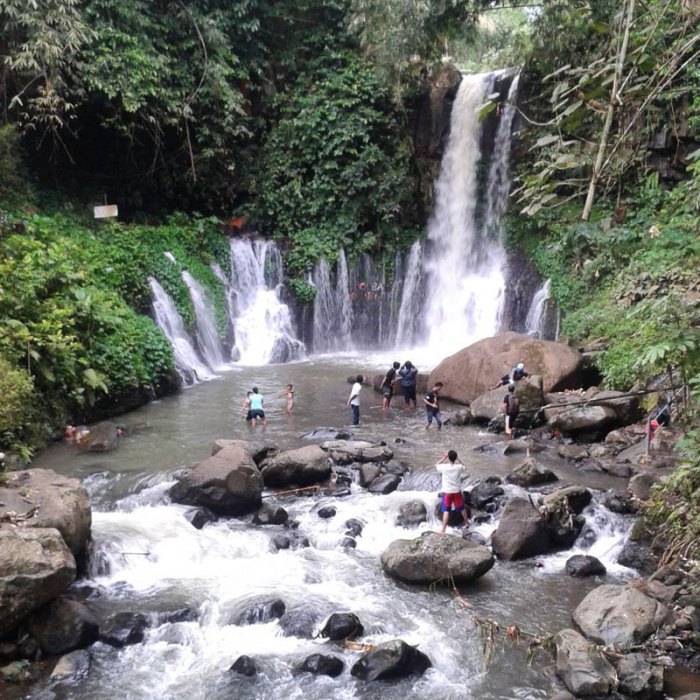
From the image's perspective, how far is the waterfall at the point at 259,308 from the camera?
20078 millimetres

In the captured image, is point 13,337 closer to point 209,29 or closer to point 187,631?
point 187,631

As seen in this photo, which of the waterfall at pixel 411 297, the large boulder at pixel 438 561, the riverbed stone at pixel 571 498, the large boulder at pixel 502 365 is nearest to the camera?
the large boulder at pixel 438 561

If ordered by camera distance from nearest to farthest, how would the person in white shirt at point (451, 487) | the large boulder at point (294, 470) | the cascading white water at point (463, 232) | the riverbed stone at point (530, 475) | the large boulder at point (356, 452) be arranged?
the person in white shirt at point (451, 487), the riverbed stone at point (530, 475), the large boulder at point (294, 470), the large boulder at point (356, 452), the cascading white water at point (463, 232)

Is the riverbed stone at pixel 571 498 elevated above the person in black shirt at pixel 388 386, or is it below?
below

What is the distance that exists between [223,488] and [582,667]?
512 centimetres

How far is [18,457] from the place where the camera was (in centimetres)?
1059

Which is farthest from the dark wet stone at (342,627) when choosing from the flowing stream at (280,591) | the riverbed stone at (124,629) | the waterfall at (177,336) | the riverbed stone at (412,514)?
the waterfall at (177,336)

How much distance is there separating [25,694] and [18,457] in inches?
205

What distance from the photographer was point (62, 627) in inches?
263

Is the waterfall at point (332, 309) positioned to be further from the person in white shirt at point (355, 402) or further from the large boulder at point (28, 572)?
the large boulder at point (28, 572)

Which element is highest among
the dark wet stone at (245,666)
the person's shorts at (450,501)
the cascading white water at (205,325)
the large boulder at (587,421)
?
the cascading white water at (205,325)

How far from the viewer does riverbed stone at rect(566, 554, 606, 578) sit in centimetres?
821

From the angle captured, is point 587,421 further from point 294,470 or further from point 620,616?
point 620,616

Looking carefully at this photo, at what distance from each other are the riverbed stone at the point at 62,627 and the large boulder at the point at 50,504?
0.92 meters
